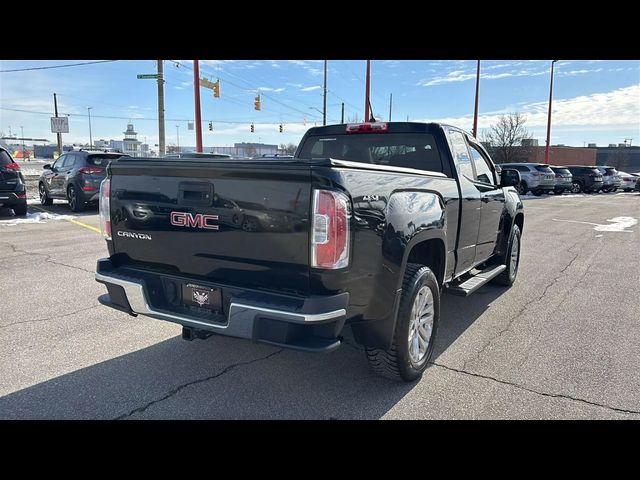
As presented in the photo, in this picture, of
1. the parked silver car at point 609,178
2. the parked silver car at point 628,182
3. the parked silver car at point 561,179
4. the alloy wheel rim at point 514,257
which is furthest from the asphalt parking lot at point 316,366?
the parked silver car at point 628,182

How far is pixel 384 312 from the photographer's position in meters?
3.00

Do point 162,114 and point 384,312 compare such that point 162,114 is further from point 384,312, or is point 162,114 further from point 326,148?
point 384,312

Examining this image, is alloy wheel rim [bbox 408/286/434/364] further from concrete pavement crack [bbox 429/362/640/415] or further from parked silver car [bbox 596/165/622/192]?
parked silver car [bbox 596/165/622/192]

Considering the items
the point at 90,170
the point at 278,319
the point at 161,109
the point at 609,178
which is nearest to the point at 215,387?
the point at 278,319

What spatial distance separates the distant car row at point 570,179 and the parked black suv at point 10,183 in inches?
742

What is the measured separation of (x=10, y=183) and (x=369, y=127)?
10.3 m

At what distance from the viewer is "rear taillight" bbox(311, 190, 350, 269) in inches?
101

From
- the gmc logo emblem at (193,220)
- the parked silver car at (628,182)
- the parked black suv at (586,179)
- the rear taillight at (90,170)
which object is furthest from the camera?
the parked silver car at (628,182)

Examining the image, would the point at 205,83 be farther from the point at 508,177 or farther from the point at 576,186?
the point at 576,186

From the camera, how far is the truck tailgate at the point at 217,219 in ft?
8.74

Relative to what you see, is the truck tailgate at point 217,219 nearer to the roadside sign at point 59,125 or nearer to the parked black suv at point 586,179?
the parked black suv at point 586,179

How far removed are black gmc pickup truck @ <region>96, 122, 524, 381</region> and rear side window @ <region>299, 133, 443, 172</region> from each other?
0.50 meters

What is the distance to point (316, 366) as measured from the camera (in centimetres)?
371

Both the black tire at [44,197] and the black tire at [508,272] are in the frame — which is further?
the black tire at [44,197]
